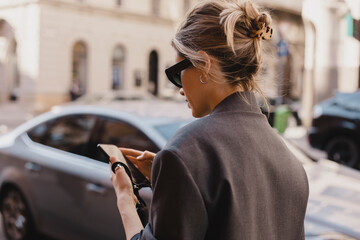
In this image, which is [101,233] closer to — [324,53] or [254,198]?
[254,198]

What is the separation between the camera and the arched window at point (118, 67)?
102 feet

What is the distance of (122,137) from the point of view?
4449 millimetres

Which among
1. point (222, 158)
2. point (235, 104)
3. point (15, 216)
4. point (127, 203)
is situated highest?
point (235, 104)

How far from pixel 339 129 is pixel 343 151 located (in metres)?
0.46

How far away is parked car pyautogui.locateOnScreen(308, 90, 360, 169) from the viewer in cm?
1016

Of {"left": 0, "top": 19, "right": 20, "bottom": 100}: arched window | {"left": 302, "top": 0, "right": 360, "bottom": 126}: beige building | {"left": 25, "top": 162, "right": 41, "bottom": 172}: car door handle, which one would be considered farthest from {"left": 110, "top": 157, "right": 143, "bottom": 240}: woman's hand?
{"left": 0, "top": 19, "right": 20, "bottom": 100}: arched window

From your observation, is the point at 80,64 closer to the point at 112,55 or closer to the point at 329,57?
the point at 112,55

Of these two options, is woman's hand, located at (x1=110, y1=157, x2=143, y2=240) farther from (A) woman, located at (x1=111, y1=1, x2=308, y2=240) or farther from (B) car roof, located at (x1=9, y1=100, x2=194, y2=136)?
(B) car roof, located at (x1=9, y1=100, x2=194, y2=136)

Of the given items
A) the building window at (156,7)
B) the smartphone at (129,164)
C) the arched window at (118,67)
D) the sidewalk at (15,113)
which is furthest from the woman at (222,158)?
the building window at (156,7)

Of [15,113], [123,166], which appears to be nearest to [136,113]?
[123,166]

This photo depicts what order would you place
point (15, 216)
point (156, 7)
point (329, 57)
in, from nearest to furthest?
point (15, 216)
point (329, 57)
point (156, 7)

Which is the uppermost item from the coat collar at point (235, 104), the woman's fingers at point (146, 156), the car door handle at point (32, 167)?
the coat collar at point (235, 104)

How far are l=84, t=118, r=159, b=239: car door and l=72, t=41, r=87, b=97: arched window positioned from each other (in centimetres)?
2487

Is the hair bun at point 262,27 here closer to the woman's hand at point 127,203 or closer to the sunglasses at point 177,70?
the sunglasses at point 177,70
